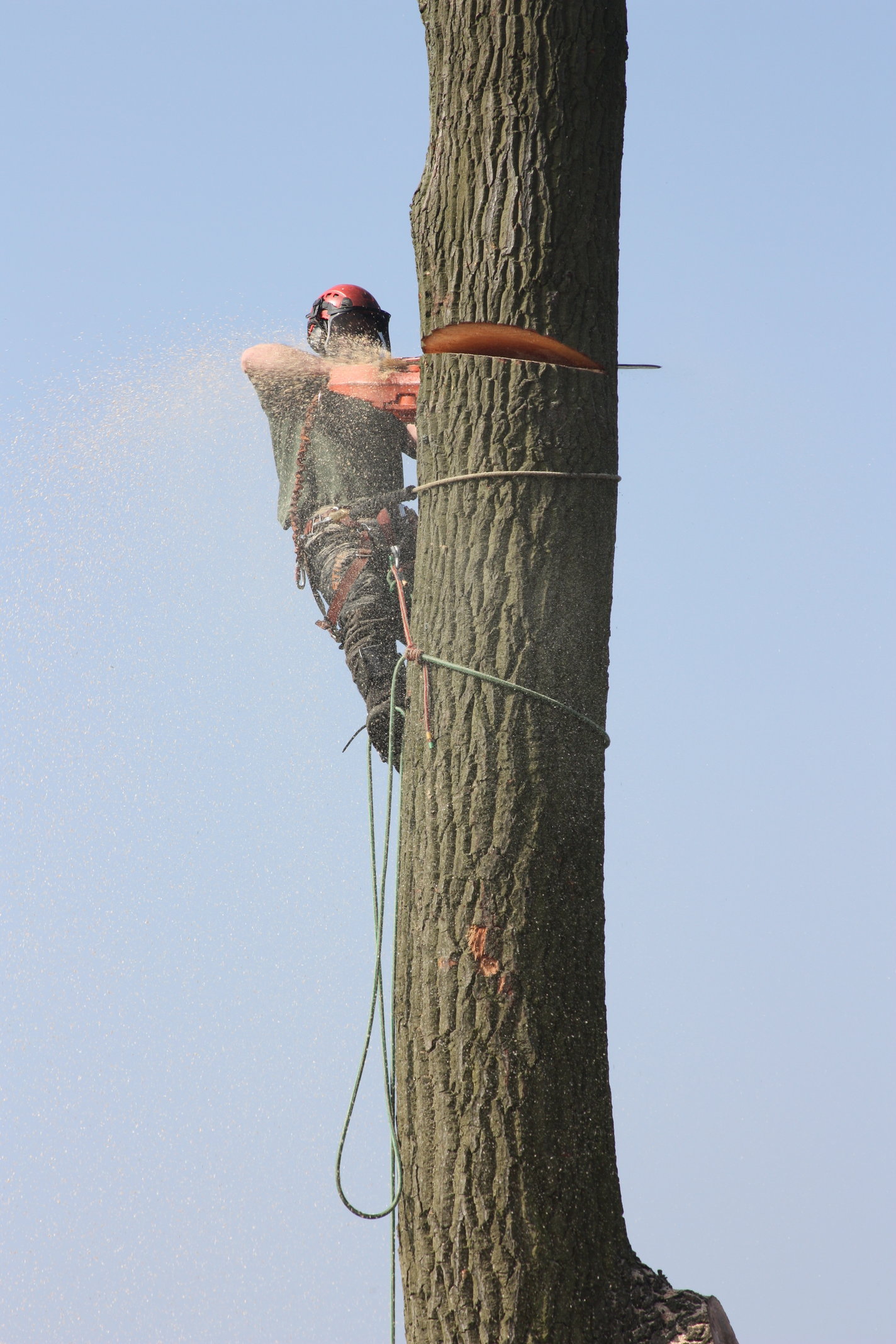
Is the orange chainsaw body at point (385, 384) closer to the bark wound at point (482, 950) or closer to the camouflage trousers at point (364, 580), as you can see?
the camouflage trousers at point (364, 580)

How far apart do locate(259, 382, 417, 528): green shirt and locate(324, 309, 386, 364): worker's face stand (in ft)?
1.34

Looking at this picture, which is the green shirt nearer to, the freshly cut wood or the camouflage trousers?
the camouflage trousers

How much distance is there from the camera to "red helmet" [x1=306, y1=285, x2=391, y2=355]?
17.9ft

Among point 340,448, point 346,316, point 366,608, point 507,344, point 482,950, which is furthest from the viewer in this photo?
point 346,316

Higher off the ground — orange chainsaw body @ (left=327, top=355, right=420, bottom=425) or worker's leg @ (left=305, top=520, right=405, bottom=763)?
orange chainsaw body @ (left=327, top=355, right=420, bottom=425)

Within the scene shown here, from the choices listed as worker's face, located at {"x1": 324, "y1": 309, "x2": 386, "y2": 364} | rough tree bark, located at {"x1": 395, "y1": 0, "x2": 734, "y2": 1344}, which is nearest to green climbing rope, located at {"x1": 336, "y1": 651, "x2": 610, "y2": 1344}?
rough tree bark, located at {"x1": 395, "y1": 0, "x2": 734, "y2": 1344}

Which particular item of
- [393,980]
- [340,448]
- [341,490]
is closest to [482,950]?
[393,980]

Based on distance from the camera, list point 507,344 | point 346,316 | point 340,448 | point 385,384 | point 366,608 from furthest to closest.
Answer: point 346,316
point 340,448
point 385,384
point 366,608
point 507,344

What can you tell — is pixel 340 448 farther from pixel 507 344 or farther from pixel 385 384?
pixel 507 344

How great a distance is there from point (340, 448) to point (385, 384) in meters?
0.30

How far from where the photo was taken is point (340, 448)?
16.8 ft

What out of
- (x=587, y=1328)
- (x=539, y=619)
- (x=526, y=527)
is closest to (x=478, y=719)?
(x=539, y=619)

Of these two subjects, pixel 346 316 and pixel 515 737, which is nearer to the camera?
pixel 515 737

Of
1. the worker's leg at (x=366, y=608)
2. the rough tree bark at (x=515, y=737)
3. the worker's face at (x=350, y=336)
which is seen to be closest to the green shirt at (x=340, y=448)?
the worker's leg at (x=366, y=608)
